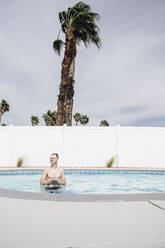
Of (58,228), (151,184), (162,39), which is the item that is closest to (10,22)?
(162,39)

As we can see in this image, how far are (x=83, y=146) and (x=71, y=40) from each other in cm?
644

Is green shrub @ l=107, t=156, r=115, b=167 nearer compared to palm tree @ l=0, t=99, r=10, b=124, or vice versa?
green shrub @ l=107, t=156, r=115, b=167

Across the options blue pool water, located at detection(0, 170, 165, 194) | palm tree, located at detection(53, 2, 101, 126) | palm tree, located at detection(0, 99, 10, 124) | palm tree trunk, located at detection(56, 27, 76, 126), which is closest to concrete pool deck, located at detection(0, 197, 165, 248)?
blue pool water, located at detection(0, 170, 165, 194)

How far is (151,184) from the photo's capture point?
9359mm

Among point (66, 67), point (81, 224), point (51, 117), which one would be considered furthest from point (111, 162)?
point (51, 117)

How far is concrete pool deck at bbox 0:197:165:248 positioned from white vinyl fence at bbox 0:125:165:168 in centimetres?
836

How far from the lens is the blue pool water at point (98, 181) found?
8844 millimetres

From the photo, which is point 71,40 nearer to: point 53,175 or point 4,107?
point 53,175

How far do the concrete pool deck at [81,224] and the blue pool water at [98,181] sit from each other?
5934mm

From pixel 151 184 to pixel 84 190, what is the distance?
283 cm

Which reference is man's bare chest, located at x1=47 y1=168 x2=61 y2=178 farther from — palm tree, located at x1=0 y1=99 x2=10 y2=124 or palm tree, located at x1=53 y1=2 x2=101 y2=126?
palm tree, located at x1=0 y1=99 x2=10 y2=124

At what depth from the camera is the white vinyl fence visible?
1132cm

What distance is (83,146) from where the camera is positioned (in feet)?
37.6

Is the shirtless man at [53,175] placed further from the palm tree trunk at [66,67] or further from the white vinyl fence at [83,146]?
the palm tree trunk at [66,67]
